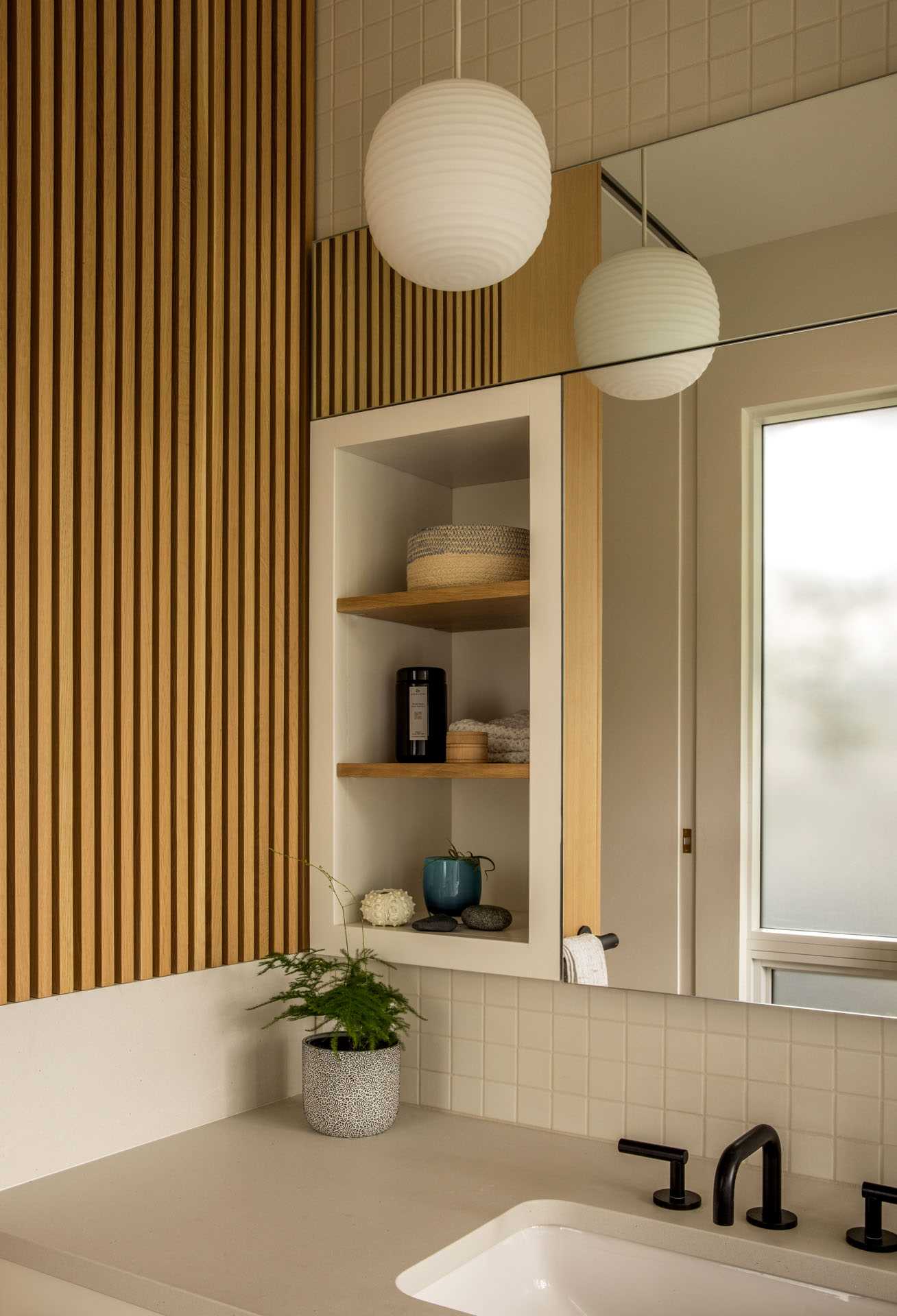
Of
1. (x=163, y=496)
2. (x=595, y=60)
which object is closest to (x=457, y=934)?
(x=163, y=496)

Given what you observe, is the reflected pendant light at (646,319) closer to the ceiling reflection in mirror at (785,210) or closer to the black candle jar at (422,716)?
the ceiling reflection in mirror at (785,210)

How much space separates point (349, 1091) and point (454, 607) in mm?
752

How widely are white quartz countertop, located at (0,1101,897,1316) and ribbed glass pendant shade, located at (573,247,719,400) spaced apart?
110 cm

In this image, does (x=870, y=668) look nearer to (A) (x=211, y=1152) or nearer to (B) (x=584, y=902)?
(B) (x=584, y=902)

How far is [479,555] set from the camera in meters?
1.85

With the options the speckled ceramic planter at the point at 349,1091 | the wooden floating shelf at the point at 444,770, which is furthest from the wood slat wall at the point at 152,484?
the speckled ceramic planter at the point at 349,1091

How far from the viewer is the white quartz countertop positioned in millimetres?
1261

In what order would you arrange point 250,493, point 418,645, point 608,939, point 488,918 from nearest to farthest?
point 608,939
point 488,918
point 250,493
point 418,645

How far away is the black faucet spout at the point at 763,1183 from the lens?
1.37 metres

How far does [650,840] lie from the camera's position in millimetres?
1641

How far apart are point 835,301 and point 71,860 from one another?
1.27 meters

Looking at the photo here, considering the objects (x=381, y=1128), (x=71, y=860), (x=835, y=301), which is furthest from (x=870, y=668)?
(x=71, y=860)

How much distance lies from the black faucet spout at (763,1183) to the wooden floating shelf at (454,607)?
82 cm

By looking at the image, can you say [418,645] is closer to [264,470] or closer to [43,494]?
[264,470]
